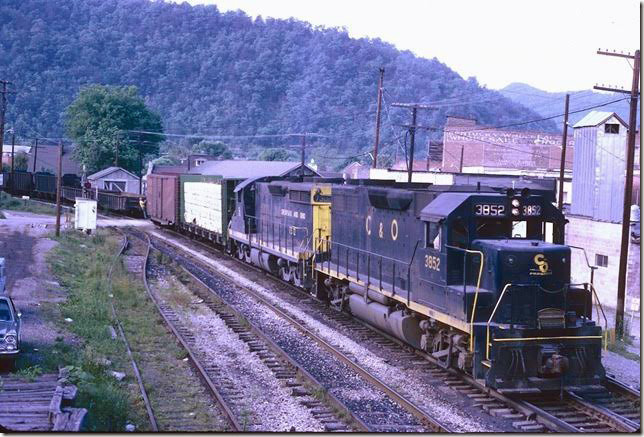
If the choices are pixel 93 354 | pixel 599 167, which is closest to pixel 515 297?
pixel 93 354

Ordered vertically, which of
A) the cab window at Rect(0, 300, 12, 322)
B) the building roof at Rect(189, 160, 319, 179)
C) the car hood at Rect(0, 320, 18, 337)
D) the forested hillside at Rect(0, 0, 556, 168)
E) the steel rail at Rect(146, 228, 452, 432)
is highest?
the forested hillside at Rect(0, 0, 556, 168)

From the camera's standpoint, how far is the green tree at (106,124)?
72562 millimetres

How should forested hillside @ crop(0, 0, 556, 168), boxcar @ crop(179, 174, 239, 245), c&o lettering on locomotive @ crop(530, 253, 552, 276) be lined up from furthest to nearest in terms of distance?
1. forested hillside @ crop(0, 0, 556, 168)
2. boxcar @ crop(179, 174, 239, 245)
3. c&o lettering on locomotive @ crop(530, 253, 552, 276)

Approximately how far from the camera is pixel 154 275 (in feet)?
79.7

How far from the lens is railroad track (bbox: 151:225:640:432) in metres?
9.46

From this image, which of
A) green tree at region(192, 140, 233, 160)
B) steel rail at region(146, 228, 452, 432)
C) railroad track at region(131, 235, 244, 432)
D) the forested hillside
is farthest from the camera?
green tree at region(192, 140, 233, 160)

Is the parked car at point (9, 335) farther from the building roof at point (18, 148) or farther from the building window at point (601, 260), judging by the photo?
the building roof at point (18, 148)

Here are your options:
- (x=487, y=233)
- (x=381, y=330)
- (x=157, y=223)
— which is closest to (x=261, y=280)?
(x=381, y=330)

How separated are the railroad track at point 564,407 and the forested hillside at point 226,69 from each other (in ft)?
86.8

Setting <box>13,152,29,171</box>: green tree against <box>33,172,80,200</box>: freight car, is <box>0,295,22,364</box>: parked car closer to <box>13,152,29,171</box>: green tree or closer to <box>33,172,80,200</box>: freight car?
<box>33,172,80,200</box>: freight car

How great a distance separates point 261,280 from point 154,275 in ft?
12.4

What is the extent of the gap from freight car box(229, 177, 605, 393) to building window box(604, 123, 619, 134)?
1669 cm

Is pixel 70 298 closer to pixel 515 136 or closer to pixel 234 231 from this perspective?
pixel 234 231

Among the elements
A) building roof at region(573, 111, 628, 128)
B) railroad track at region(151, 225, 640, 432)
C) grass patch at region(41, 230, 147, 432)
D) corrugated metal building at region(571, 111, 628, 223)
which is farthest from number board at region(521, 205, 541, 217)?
building roof at region(573, 111, 628, 128)
